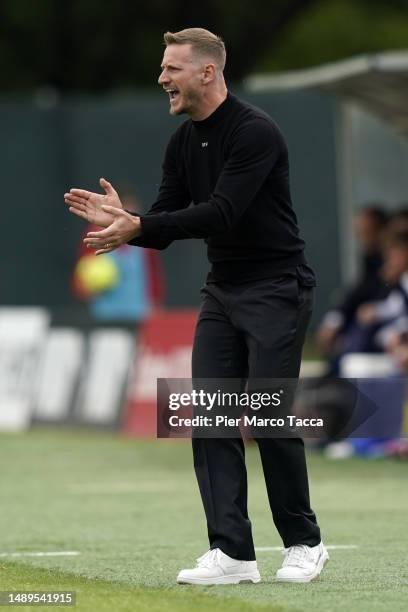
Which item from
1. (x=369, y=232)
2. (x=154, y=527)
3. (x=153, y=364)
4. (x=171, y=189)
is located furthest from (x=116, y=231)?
(x=153, y=364)

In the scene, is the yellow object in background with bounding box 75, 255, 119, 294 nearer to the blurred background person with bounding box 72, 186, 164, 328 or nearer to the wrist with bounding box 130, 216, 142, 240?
the blurred background person with bounding box 72, 186, 164, 328

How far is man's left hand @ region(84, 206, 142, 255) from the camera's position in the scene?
6594 millimetres

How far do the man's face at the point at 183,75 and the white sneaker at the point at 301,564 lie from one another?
188cm

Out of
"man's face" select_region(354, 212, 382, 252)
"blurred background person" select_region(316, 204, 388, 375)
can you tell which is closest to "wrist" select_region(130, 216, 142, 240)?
"blurred background person" select_region(316, 204, 388, 375)

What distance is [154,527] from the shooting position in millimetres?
9617

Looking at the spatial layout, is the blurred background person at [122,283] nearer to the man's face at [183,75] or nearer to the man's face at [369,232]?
the man's face at [369,232]

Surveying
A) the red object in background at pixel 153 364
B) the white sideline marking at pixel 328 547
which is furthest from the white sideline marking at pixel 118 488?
the red object in background at pixel 153 364

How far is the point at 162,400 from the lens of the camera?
757 cm

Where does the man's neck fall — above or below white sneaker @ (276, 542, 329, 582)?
above

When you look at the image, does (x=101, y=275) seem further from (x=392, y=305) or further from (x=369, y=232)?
(x=392, y=305)

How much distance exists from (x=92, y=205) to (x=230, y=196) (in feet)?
1.83

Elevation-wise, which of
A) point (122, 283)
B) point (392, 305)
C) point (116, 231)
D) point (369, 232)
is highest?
point (116, 231)

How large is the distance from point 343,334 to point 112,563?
7.15 m

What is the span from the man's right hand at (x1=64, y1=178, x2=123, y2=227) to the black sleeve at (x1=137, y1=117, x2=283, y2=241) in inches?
5.7
